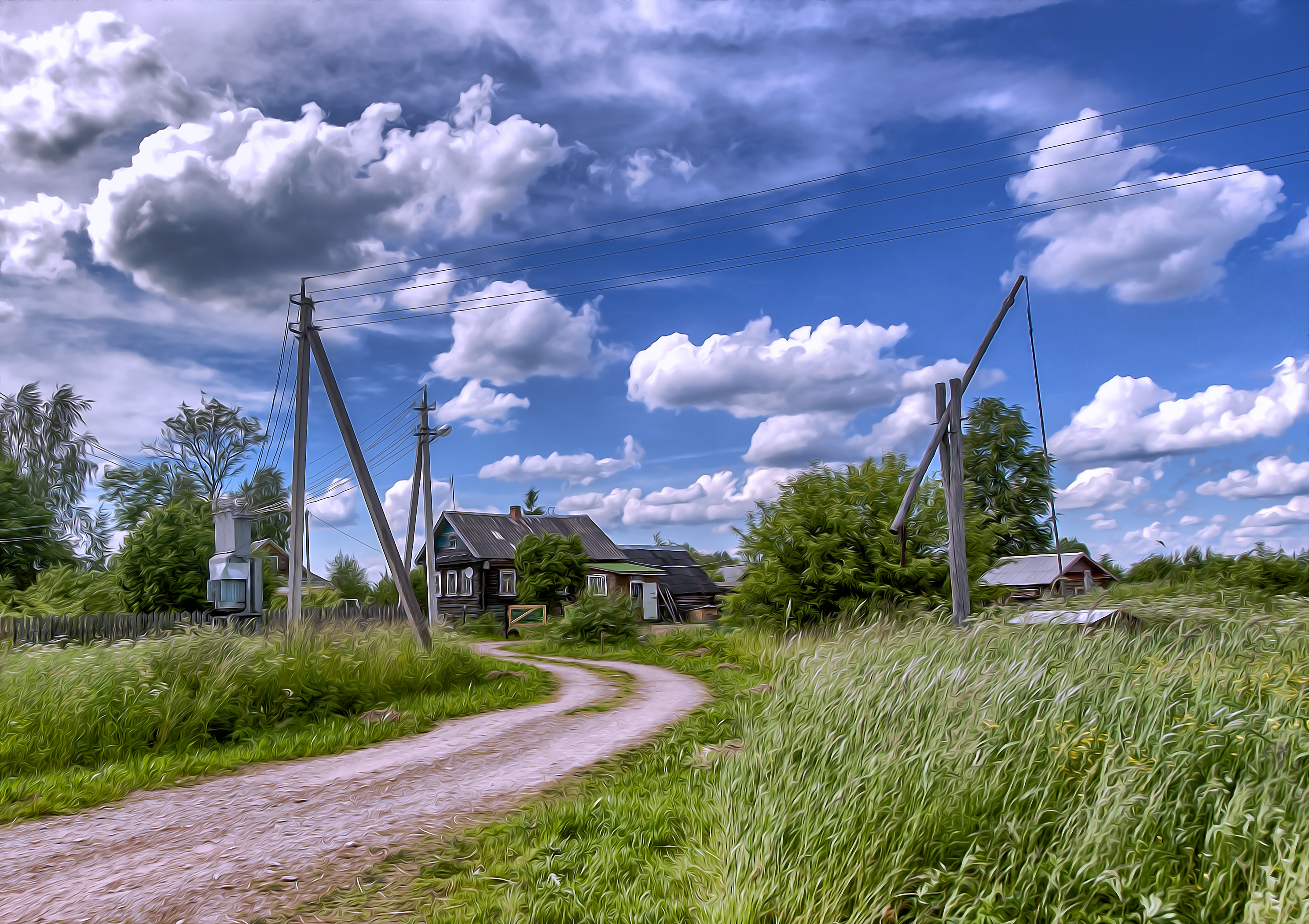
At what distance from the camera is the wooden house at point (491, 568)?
36438mm

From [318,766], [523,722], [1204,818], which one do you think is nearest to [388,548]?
[523,722]

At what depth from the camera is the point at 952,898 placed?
3398 mm

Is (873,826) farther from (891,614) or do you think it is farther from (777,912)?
(891,614)

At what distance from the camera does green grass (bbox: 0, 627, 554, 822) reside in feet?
24.1

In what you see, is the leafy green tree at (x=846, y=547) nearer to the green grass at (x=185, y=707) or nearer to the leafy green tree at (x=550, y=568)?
the green grass at (x=185, y=707)

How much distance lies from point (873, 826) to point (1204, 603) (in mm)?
7046

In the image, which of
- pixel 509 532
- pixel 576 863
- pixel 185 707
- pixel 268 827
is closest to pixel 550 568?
pixel 509 532

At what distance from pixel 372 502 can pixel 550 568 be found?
18811mm

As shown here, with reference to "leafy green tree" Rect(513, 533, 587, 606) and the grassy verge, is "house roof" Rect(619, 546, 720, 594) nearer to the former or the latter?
"leafy green tree" Rect(513, 533, 587, 606)

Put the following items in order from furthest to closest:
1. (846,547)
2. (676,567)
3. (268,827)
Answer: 1. (676,567)
2. (846,547)
3. (268,827)

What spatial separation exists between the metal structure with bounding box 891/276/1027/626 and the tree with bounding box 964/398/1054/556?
1421 inches

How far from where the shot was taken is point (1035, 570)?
33.4m

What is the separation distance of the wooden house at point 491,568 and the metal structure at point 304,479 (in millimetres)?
19622

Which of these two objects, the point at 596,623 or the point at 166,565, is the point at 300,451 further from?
the point at 166,565
